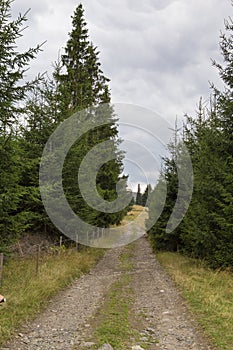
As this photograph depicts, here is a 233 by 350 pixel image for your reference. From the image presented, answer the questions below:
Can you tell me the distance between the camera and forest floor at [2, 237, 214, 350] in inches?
246

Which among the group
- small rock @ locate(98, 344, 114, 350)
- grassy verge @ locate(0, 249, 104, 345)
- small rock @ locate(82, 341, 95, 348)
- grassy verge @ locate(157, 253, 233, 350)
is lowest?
grassy verge @ locate(0, 249, 104, 345)

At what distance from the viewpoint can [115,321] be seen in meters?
7.57

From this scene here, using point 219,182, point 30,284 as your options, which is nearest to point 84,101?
point 219,182

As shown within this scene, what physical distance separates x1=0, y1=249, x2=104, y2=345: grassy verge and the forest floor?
28 cm

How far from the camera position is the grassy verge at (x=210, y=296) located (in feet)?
22.1

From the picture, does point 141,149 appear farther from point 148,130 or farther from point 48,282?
point 48,282

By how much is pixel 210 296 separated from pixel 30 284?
16.8ft

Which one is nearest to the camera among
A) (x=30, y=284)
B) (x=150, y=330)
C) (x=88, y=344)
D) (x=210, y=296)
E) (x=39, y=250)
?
(x=88, y=344)

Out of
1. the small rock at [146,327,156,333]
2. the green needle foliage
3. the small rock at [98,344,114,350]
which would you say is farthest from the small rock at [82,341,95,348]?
A: the green needle foliage

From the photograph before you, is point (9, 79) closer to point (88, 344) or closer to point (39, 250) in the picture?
point (39, 250)

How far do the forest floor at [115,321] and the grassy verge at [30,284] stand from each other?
11.1 inches

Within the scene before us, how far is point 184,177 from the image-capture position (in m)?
20.7

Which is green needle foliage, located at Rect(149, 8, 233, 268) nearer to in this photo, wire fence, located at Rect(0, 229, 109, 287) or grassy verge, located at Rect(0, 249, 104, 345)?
grassy verge, located at Rect(0, 249, 104, 345)

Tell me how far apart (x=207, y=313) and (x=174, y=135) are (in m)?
16.6
